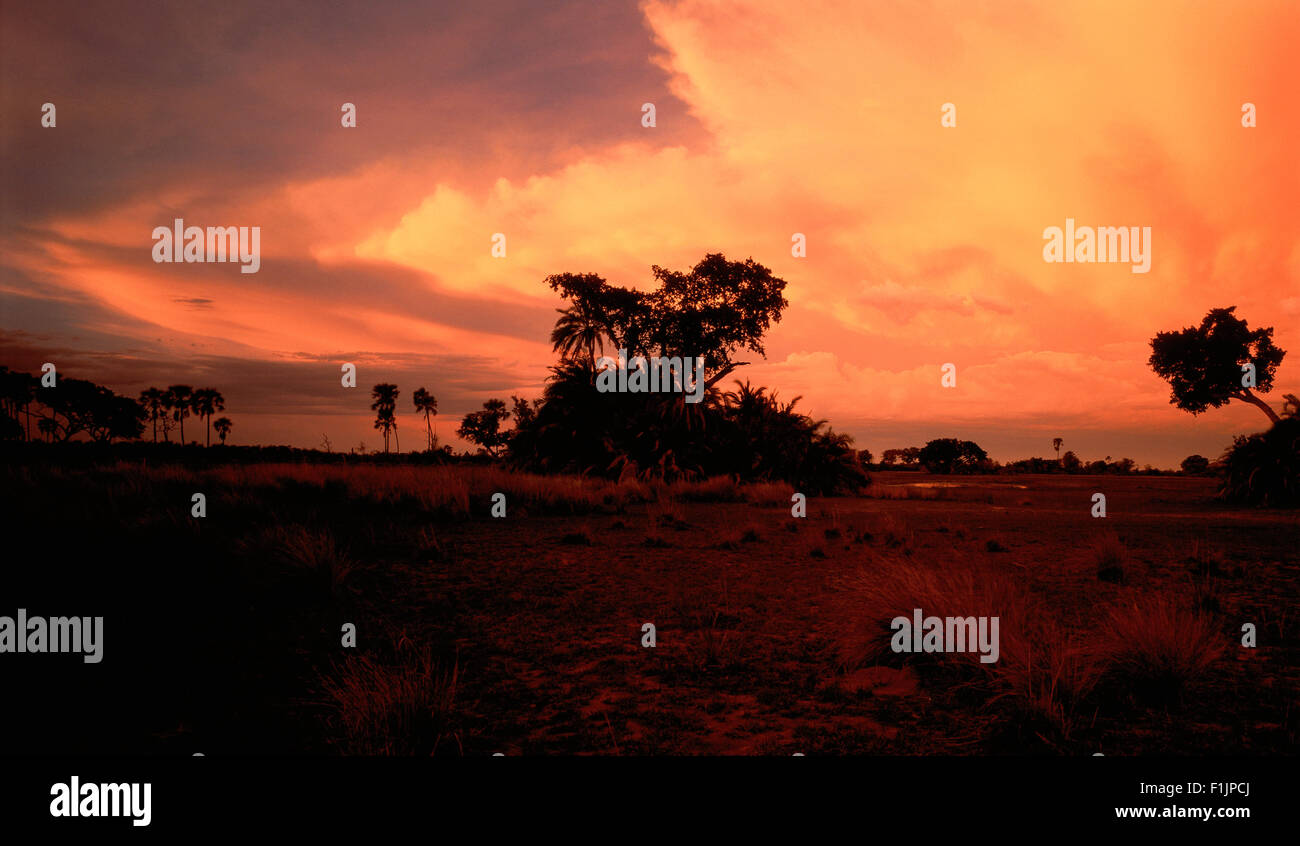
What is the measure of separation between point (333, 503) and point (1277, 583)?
13293 millimetres

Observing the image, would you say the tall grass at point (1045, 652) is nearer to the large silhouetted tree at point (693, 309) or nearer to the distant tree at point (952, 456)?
the large silhouetted tree at point (693, 309)

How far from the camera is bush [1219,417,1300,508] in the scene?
55.2ft

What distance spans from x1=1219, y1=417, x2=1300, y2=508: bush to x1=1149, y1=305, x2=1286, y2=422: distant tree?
8870 millimetres

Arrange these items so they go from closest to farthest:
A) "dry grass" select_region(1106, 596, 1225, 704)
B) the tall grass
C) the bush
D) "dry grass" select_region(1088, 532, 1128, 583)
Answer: the tall grass < "dry grass" select_region(1106, 596, 1225, 704) < "dry grass" select_region(1088, 532, 1128, 583) < the bush

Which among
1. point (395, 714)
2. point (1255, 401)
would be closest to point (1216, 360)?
point (1255, 401)

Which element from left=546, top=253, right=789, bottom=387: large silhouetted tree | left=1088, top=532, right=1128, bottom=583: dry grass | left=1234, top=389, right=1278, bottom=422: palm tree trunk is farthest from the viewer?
left=546, top=253, right=789, bottom=387: large silhouetted tree

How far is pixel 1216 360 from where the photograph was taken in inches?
1016

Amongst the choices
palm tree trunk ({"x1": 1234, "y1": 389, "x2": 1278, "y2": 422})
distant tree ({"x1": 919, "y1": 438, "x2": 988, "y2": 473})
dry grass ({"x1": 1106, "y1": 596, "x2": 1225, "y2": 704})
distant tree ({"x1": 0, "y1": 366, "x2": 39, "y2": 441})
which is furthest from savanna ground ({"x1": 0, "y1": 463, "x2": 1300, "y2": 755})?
distant tree ({"x1": 0, "y1": 366, "x2": 39, "y2": 441})

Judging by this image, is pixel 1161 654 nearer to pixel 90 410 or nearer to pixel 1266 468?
pixel 1266 468

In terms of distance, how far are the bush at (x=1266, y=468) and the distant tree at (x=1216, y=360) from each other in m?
8.87

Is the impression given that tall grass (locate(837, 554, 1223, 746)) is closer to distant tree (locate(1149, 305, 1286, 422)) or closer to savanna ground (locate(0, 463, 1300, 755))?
savanna ground (locate(0, 463, 1300, 755))

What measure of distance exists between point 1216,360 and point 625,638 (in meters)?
30.9
